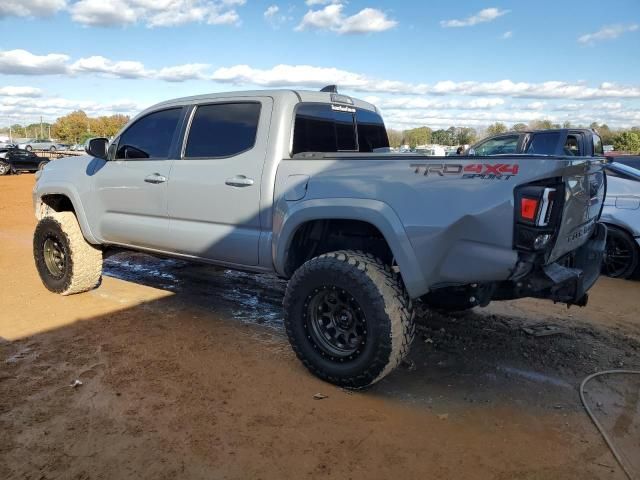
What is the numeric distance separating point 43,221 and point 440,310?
13.9ft

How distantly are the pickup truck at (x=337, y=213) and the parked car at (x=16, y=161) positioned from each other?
79.5 feet

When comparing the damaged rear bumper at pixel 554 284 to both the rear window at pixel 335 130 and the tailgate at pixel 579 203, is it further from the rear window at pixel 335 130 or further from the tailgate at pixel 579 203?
the rear window at pixel 335 130

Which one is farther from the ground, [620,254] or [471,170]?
[471,170]

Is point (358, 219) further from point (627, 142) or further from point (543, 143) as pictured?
point (627, 142)

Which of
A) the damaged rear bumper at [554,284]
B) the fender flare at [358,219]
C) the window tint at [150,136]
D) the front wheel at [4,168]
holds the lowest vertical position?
the front wheel at [4,168]

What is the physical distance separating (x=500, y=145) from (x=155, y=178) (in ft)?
23.6

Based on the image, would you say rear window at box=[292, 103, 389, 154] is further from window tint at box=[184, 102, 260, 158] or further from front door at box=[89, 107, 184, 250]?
front door at box=[89, 107, 184, 250]

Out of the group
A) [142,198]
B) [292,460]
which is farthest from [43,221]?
[292,460]

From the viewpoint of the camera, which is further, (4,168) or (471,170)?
(4,168)

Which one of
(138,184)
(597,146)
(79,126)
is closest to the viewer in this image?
(138,184)

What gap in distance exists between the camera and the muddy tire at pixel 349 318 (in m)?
3.19

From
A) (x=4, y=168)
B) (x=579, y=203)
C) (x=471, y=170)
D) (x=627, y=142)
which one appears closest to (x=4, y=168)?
(x=4, y=168)

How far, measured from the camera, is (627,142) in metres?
35.9

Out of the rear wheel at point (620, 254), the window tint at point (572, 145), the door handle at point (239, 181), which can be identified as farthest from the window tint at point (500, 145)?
the door handle at point (239, 181)
